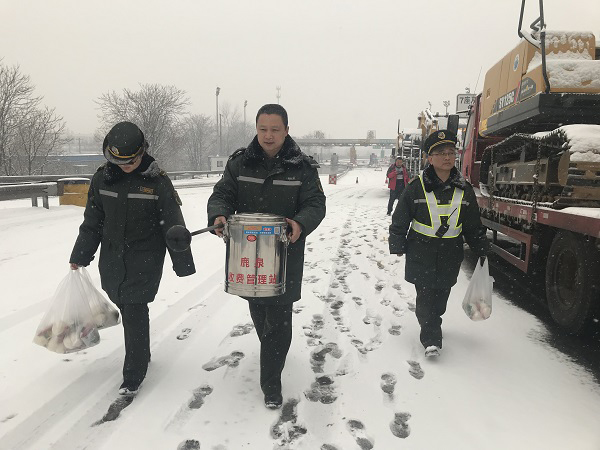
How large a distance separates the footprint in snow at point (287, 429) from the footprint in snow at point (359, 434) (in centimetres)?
28

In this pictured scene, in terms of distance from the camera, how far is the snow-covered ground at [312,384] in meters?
2.38

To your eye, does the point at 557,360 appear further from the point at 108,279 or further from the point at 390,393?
the point at 108,279

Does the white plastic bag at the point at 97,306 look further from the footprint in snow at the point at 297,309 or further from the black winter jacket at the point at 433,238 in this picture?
the black winter jacket at the point at 433,238

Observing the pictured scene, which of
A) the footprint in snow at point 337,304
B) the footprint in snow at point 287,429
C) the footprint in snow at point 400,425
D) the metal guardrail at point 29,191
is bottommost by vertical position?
the footprint in snow at point 287,429

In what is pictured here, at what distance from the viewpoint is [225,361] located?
3.24m

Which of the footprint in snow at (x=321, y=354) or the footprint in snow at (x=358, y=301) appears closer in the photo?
the footprint in snow at (x=321, y=354)

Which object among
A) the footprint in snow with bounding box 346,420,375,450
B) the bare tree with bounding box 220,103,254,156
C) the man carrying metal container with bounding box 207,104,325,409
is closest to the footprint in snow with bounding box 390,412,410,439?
the footprint in snow with bounding box 346,420,375,450

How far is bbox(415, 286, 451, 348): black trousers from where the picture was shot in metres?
3.39

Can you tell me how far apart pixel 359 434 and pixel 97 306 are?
193 centimetres

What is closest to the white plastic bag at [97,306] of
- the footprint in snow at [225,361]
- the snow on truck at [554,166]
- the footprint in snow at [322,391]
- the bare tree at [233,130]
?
the footprint in snow at [225,361]

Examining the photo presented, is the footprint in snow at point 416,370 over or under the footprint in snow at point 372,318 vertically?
under

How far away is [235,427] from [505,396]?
72.4 inches

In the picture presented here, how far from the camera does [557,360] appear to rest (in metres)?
3.39

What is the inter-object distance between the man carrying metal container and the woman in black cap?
0.43m
